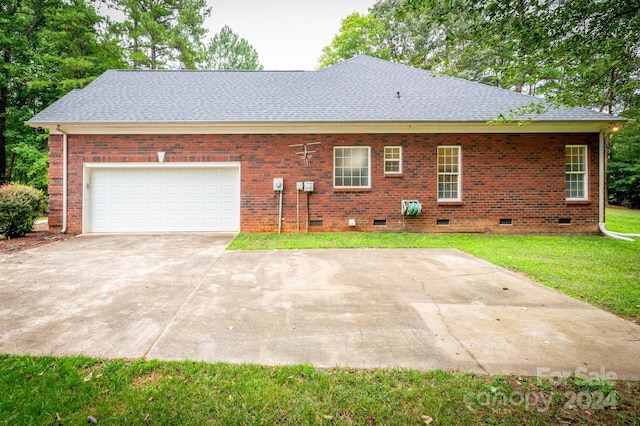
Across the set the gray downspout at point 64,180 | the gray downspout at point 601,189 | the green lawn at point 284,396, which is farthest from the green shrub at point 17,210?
the gray downspout at point 601,189

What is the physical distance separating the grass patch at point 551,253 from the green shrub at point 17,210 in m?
6.16

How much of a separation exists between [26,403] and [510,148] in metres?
11.6

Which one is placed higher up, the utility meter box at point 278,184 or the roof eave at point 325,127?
the roof eave at point 325,127

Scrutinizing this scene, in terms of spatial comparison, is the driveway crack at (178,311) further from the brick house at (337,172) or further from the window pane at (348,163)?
the window pane at (348,163)

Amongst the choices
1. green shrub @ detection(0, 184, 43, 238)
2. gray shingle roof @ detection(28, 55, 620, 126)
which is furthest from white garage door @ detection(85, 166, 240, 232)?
gray shingle roof @ detection(28, 55, 620, 126)

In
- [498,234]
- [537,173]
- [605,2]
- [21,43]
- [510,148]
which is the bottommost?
[498,234]

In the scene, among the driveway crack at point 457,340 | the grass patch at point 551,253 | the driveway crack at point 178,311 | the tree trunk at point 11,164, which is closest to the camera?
the driveway crack at point 457,340

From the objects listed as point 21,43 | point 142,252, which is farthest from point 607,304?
point 21,43

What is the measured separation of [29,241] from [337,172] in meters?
8.83

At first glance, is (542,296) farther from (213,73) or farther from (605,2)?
(213,73)

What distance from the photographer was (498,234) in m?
9.48

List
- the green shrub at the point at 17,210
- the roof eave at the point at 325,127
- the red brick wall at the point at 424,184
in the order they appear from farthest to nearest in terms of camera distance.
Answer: the red brick wall at the point at 424,184
the roof eave at the point at 325,127
the green shrub at the point at 17,210

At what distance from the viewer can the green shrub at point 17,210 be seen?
8000mm

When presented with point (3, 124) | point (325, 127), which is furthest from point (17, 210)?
point (3, 124)
